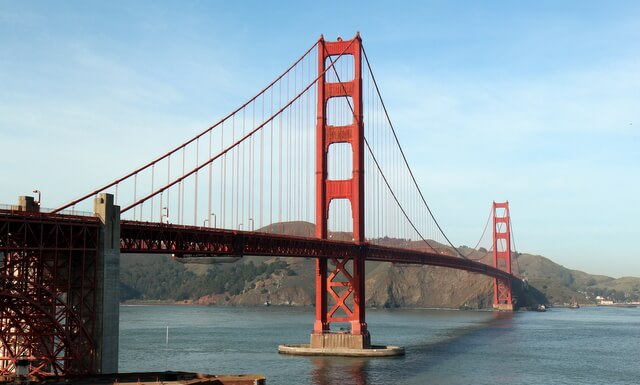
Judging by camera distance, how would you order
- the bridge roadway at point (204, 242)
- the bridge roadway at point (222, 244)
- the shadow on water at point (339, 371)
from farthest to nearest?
1. the shadow on water at point (339, 371)
2. the bridge roadway at point (222, 244)
3. the bridge roadway at point (204, 242)

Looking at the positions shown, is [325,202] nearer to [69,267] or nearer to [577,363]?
[577,363]

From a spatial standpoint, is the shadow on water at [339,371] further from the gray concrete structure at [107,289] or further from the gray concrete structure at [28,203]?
the gray concrete structure at [28,203]

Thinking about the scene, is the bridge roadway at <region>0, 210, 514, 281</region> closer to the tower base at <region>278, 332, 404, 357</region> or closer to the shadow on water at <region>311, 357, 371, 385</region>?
the tower base at <region>278, 332, 404, 357</region>

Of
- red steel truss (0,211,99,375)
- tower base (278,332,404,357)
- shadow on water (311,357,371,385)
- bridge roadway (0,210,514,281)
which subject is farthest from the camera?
tower base (278,332,404,357)

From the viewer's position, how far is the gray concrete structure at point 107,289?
41812 mm

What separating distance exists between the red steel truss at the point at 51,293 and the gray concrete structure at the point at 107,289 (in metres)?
0.35

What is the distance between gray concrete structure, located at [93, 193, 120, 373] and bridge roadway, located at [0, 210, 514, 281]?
0.99 metres

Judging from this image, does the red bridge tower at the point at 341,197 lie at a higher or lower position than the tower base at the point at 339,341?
higher

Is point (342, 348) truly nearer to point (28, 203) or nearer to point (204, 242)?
point (204, 242)

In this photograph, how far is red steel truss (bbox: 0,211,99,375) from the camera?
39250 mm

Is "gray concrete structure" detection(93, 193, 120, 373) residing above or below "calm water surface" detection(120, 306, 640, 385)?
above

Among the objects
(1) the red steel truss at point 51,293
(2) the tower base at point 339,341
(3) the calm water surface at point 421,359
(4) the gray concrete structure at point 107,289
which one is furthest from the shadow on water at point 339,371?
(1) the red steel truss at point 51,293

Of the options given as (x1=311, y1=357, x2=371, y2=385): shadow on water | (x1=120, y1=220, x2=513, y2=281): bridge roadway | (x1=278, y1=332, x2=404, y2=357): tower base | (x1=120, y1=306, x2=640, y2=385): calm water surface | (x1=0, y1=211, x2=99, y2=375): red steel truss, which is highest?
(x1=120, y1=220, x2=513, y2=281): bridge roadway

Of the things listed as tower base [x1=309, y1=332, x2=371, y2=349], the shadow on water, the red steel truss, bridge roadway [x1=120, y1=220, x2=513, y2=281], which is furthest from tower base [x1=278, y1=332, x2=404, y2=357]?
the red steel truss
